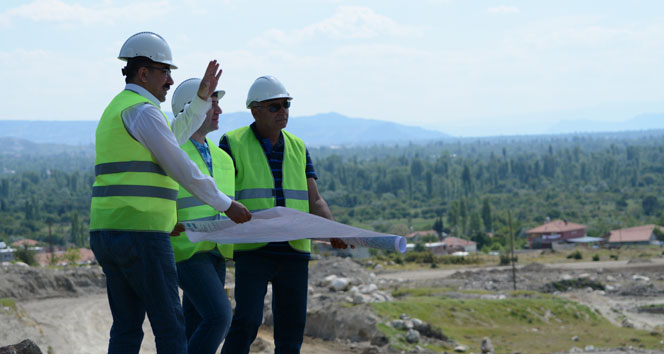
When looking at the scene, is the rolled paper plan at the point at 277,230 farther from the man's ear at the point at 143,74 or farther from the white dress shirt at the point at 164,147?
the man's ear at the point at 143,74

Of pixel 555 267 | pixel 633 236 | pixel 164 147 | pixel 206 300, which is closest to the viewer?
pixel 164 147

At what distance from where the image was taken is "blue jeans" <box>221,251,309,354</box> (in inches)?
176

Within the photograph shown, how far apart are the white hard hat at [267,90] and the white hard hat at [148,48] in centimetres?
106

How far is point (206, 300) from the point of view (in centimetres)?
421

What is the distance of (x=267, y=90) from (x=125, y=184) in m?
1.44

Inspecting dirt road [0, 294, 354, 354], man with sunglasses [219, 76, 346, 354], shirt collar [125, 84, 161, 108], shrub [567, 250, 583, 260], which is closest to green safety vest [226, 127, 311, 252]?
man with sunglasses [219, 76, 346, 354]

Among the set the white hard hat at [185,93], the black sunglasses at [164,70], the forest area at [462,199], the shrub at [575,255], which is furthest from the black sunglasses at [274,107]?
the forest area at [462,199]

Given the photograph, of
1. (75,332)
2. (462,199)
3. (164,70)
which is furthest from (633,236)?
(164,70)

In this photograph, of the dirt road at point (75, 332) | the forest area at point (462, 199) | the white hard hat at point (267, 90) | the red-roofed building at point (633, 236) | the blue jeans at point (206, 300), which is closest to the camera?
the blue jeans at point (206, 300)

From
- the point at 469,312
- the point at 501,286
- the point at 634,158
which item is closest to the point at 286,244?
the point at 469,312

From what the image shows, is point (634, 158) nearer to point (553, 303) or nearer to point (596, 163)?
point (596, 163)

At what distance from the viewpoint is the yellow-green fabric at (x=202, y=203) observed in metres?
4.37

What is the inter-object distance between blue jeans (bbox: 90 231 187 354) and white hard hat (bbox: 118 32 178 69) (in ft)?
2.64

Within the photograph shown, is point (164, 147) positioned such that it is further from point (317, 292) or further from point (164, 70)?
point (317, 292)
